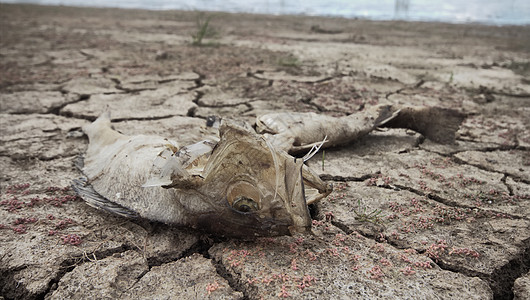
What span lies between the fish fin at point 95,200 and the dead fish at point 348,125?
929mm

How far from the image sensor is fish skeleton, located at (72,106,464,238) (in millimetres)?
1468

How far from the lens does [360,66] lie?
5.61 m

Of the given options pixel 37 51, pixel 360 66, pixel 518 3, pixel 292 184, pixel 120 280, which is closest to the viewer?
pixel 292 184

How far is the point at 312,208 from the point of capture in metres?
2.07

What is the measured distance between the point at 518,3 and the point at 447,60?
50.7 feet

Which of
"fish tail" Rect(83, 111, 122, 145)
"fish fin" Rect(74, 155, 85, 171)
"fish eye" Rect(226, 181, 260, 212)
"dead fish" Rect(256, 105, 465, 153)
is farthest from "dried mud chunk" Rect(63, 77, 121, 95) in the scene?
"fish eye" Rect(226, 181, 260, 212)

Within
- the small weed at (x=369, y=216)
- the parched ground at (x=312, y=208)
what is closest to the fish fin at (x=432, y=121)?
the parched ground at (x=312, y=208)

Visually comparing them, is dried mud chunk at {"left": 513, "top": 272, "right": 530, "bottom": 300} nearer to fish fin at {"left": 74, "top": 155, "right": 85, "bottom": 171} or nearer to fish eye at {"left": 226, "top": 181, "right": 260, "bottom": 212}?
fish eye at {"left": 226, "top": 181, "right": 260, "bottom": 212}

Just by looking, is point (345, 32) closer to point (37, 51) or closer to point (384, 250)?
point (37, 51)

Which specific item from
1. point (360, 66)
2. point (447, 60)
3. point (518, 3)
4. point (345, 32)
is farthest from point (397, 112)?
point (518, 3)

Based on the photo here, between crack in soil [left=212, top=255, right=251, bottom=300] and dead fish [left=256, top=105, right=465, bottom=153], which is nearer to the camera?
crack in soil [left=212, top=255, right=251, bottom=300]

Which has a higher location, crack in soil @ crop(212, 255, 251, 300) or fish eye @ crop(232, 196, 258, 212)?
fish eye @ crop(232, 196, 258, 212)

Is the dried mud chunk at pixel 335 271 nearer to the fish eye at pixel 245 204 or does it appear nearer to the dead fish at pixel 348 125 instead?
the fish eye at pixel 245 204

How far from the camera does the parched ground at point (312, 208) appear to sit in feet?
5.22
